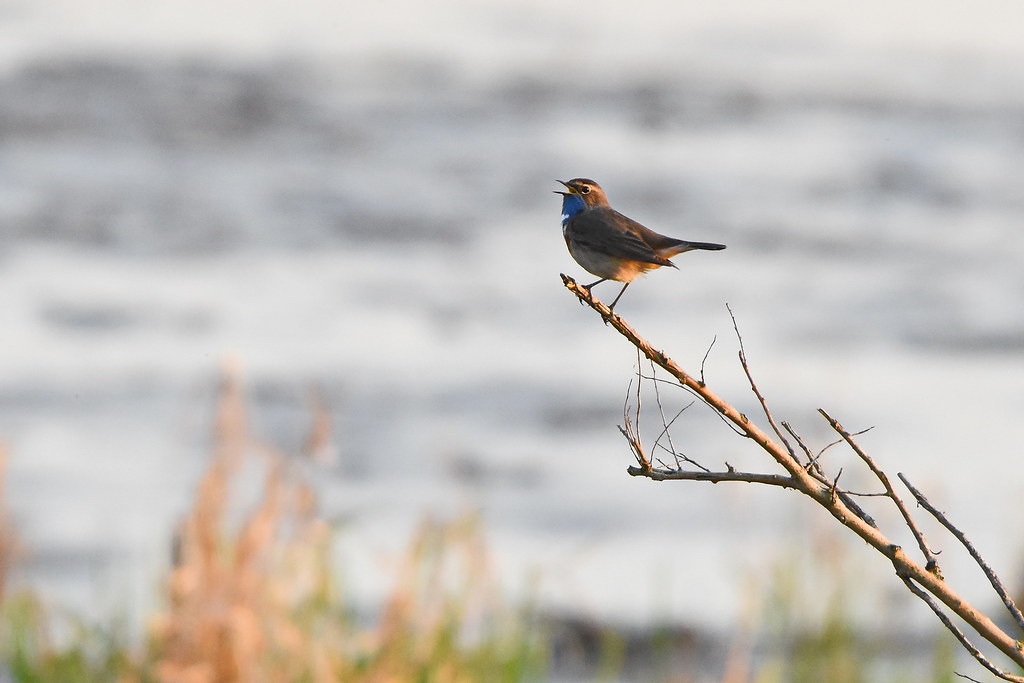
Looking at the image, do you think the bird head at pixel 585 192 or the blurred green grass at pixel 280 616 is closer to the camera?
the bird head at pixel 585 192

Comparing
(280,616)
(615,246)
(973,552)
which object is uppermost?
(615,246)

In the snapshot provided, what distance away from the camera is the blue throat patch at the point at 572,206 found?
4.53 meters

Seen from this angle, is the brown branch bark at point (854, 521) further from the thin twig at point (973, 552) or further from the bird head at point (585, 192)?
the bird head at point (585, 192)

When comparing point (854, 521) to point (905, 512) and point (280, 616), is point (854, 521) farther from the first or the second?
point (280, 616)

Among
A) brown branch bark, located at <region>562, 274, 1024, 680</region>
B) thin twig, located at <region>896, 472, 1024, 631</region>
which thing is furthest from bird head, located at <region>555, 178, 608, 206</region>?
thin twig, located at <region>896, 472, 1024, 631</region>

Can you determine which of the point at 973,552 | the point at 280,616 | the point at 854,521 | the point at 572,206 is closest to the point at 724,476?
the point at 854,521

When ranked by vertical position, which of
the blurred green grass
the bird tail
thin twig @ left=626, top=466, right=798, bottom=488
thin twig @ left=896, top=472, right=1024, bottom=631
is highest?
the bird tail

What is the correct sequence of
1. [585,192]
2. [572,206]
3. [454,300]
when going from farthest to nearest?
[454,300] < [572,206] < [585,192]

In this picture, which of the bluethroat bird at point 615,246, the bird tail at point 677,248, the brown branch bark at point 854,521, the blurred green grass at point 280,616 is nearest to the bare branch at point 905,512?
the brown branch bark at point 854,521

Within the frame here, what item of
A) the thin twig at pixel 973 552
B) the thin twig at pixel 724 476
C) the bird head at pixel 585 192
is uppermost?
the bird head at pixel 585 192

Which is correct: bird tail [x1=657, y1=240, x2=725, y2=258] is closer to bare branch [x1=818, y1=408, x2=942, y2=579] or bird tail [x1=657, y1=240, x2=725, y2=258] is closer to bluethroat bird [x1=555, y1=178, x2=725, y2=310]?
bluethroat bird [x1=555, y1=178, x2=725, y2=310]

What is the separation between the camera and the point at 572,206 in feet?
15.2

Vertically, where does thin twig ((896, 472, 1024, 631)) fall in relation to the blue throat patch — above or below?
below

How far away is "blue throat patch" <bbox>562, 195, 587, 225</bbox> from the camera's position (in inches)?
178
